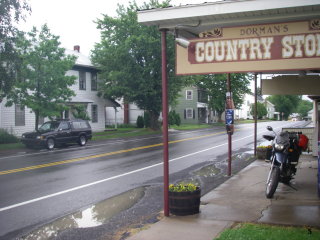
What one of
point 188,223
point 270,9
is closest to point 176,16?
point 270,9

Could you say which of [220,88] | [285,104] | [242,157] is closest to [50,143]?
[242,157]

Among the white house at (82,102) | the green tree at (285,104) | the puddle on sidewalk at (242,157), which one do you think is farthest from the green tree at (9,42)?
the green tree at (285,104)

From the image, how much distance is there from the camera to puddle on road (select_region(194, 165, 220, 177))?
12.2m

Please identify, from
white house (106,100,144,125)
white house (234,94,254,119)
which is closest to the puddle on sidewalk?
white house (106,100,144,125)

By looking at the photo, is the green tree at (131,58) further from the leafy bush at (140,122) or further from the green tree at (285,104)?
the green tree at (285,104)

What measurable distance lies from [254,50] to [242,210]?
118 inches

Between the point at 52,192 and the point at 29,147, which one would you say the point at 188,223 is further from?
the point at 29,147

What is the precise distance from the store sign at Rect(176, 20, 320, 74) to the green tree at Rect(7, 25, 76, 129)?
18.9 meters

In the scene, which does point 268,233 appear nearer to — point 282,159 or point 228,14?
point 282,159

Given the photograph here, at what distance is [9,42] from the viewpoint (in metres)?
21.6

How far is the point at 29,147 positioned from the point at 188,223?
18.4 metres

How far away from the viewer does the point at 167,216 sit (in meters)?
6.89

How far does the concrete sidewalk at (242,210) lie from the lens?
6.00 metres

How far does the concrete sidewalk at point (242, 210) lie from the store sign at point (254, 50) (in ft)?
8.28
